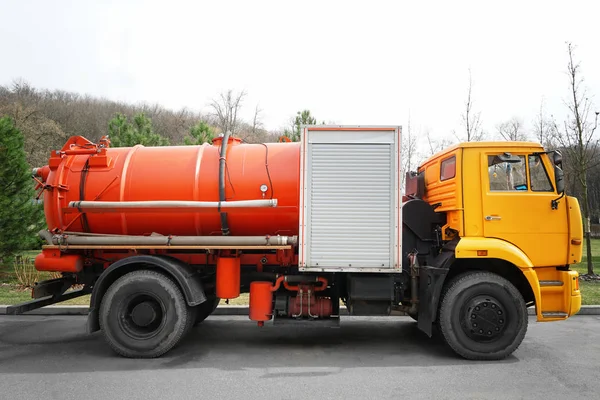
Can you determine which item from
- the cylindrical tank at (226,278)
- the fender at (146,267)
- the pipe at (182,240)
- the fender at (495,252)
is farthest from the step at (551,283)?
the fender at (146,267)

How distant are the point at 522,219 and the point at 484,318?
1.35 meters

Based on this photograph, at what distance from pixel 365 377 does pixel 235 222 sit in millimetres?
2547

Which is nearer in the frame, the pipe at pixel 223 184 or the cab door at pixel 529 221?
the cab door at pixel 529 221

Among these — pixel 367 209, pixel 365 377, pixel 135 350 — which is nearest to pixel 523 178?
pixel 367 209

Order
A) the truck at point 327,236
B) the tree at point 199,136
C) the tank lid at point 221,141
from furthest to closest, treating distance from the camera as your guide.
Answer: the tree at point 199,136 < the tank lid at point 221,141 < the truck at point 327,236

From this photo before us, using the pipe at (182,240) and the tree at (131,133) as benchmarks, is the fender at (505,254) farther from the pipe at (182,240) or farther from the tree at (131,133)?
the tree at (131,133)

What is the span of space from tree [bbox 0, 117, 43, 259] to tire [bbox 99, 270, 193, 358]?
7891mm

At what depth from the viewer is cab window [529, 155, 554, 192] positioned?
5410 millimetres

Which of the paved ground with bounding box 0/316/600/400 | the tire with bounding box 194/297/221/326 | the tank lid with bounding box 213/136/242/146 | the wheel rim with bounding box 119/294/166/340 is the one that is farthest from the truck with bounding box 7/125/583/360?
the tire with bounding box 194/297/221/326

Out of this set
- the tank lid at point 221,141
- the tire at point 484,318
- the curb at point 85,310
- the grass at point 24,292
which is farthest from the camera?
the grass at point 24,292

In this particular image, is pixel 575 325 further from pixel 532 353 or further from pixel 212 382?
pixel 212 382

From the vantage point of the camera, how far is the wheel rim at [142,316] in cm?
536

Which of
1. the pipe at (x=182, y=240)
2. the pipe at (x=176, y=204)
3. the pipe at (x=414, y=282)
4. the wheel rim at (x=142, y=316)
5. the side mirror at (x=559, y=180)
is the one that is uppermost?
the side mirror at (x=559, y=180)

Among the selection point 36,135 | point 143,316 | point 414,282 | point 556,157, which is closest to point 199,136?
point 143,316
